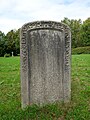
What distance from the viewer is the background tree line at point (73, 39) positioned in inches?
1738

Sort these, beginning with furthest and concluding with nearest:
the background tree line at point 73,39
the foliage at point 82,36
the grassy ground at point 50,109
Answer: the foliage at point 82,36 → the background tree line at point 73,39 → the grassy ground at point 50,109

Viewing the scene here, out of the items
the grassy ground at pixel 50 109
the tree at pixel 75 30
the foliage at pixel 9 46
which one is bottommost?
the grassy ground at pixel 50 109

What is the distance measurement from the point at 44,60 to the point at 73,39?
46948mm

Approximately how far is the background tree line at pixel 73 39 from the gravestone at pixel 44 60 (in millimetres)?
36324

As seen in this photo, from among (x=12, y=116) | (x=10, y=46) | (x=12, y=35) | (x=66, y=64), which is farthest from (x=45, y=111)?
(x=12, y=35)

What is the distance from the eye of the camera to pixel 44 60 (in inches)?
250

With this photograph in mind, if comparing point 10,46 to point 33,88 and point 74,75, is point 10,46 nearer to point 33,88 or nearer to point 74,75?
point 74,75

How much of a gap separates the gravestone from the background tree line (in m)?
36.3

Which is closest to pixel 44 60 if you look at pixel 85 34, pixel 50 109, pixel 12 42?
pixel 50 109

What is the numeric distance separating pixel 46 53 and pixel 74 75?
3826 mm

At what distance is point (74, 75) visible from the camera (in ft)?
32.7

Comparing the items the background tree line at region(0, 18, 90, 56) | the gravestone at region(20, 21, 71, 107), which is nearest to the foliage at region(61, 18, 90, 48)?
the background tree line at region(0, 18, 90, 56)

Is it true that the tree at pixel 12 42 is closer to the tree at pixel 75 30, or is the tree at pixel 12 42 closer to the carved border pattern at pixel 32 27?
the tree at pixel 75 30

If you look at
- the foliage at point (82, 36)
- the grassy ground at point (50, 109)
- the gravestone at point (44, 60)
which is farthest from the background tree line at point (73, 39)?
the gravestone at point (44, 60)
